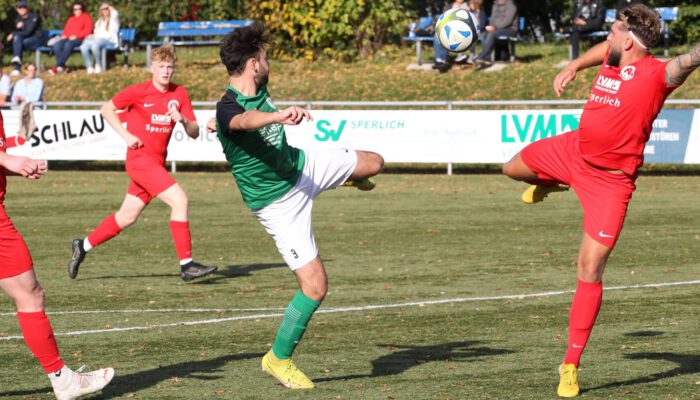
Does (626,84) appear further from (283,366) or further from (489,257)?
(489,257)

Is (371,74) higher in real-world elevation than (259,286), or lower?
lower

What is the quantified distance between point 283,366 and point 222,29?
93.7 feet

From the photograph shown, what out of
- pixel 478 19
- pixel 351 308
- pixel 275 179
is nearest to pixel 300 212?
pixel 275 179

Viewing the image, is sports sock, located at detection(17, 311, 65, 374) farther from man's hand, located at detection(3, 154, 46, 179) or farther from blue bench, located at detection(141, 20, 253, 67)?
blue bench, located at detection(141, 20, 253, 67)

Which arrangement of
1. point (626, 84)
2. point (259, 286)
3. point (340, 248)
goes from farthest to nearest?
point (340, 248), point (259, 286), point (626, 84)

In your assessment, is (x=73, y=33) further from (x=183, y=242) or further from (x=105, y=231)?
(x=183, y=242)

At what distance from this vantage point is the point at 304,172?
7840 mm

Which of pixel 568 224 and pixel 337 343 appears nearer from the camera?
pixel 337 343

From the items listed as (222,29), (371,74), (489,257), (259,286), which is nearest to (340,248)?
(489,257)

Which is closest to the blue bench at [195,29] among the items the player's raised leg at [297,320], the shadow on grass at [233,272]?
the shadow on grass at [233,272]

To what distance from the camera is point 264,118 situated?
6.96m

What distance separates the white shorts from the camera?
7664 millimetres

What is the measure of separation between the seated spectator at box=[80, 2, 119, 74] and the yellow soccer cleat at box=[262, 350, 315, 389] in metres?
27.3

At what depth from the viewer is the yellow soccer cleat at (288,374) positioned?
7.54 metres
